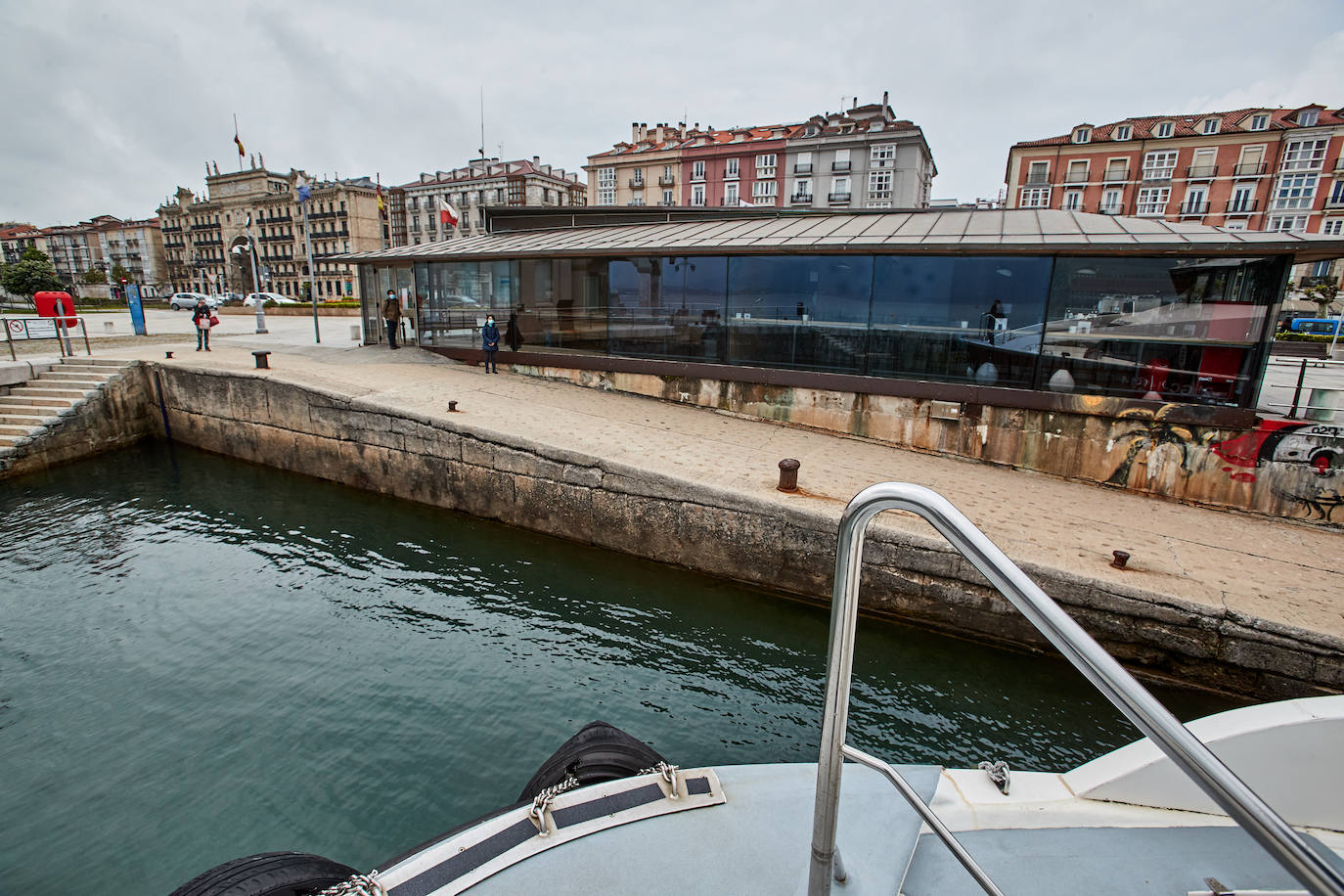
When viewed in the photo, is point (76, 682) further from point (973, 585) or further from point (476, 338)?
point (476, 338)

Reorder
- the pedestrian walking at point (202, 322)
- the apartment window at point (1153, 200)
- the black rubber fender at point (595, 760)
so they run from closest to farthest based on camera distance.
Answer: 1. the black rubber fender at point (595, 760)
2. the pedestrian walking at point (202, 322)
3. the apartment window at point (1153, 200)

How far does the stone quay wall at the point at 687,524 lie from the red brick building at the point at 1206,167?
5269cm

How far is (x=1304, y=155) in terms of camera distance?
47656mm

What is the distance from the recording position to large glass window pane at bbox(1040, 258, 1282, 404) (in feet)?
28.5

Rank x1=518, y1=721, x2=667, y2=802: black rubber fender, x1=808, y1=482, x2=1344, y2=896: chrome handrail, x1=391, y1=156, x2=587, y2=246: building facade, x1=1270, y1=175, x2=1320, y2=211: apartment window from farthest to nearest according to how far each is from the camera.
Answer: x1=391, y1=156, x2=587, y2=246: building facade < x1=1270, y1=175, x2=1320, y2=211: apartment window < x1=518, y1=721, x2=667, y2=802: black rubber fender < x1=808, y1=482, x2=1344, y2=896: chrome handrail

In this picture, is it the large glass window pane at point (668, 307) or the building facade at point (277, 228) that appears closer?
the large glass window pane at point (668, 307)

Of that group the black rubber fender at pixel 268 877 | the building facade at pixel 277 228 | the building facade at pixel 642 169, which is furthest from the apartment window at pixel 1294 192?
the building facade at pixel 277 228

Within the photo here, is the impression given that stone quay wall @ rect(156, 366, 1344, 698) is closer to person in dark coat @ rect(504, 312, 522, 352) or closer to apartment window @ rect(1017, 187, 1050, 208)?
person in dark coat @ rect(504, 312, 522, 352)

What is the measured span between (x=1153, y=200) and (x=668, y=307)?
57.7 m

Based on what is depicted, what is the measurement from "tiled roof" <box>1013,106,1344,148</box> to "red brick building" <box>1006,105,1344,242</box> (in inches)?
2.9

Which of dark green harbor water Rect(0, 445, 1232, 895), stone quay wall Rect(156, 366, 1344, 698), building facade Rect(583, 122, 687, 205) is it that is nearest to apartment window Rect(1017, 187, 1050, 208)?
building facade Rect(583, 122, 687, 205)

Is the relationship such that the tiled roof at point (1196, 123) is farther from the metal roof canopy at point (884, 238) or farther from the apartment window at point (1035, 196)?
the metal roof canopy at point (884, 238)

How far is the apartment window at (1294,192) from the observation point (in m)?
47.9

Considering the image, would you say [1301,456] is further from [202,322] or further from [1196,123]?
[1196,123]
